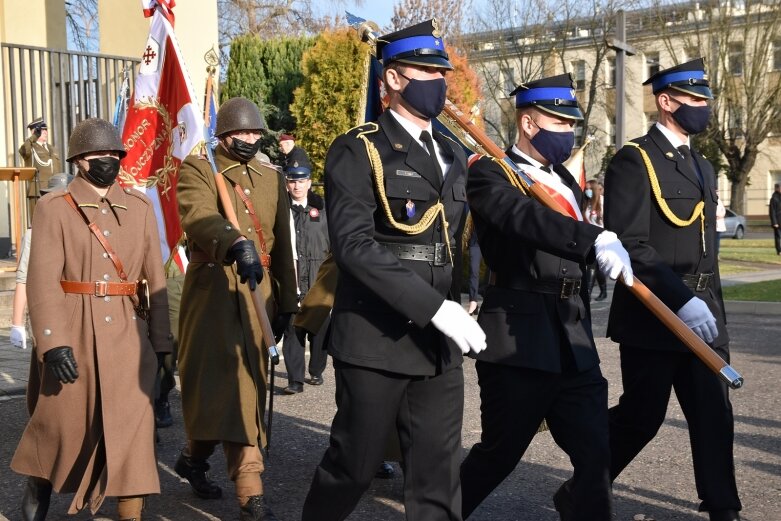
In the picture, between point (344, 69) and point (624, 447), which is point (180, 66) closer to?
point (624, 447)

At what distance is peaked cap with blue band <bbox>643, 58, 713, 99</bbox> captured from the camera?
471cm

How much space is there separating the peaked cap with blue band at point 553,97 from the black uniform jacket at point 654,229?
1.46 ft

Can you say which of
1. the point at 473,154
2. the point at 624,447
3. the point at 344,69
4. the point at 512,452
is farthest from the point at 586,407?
the point at 344,69

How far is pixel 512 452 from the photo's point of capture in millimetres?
4168

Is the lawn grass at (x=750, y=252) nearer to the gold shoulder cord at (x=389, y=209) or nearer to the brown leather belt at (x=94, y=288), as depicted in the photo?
the brown leather belt at (x=94, y=288)

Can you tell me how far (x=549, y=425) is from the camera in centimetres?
418

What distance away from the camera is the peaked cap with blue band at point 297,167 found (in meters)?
9.19

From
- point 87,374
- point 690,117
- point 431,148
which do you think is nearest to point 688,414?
point 690,117

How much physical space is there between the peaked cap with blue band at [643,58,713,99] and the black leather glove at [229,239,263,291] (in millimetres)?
1939

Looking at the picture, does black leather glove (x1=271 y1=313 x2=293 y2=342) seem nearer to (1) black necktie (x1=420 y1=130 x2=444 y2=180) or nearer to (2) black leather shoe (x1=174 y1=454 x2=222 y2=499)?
(2) black leather shoe (x1=174 y1=454 x2=222 y2=499)

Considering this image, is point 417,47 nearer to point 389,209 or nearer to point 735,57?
point 389,209

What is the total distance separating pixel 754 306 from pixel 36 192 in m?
9.43

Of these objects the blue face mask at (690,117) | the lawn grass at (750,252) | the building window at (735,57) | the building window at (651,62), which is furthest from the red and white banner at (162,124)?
the building window at (651,62)

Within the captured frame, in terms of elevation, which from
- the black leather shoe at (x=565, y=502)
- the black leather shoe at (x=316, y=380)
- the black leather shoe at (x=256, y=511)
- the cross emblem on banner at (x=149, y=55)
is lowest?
the black leather shoe at (x=316, y=380)
